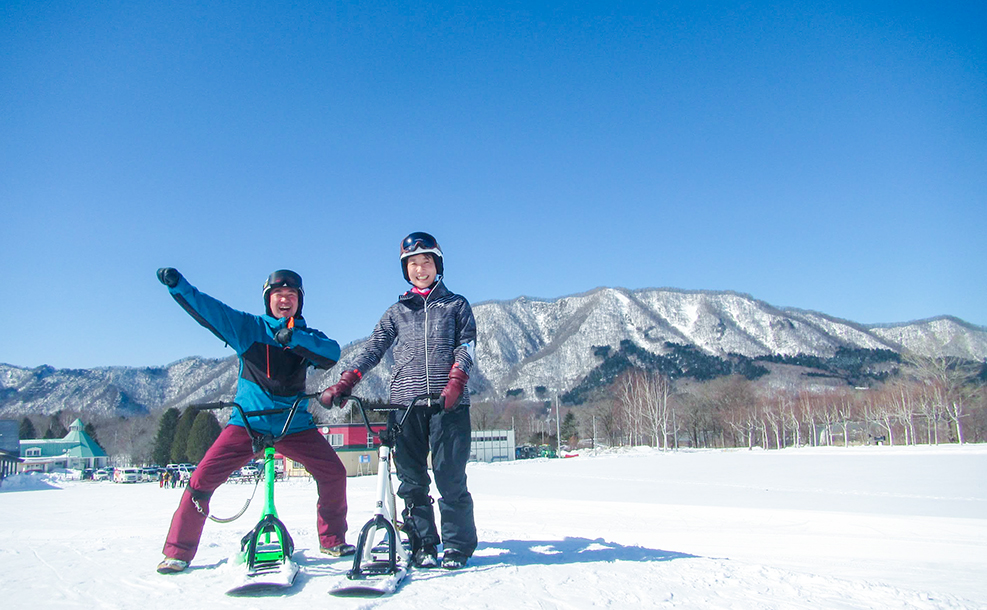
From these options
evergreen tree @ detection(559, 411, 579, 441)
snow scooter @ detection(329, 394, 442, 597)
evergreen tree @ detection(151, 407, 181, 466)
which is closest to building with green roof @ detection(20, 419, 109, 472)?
evergreen tree @ detection(151, 407, 181, 466)

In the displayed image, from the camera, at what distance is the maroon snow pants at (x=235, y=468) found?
3.56 metres

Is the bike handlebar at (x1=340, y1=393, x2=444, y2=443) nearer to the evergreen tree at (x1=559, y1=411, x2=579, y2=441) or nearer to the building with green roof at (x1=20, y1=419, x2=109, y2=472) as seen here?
the building with green roof at (x1=20, y1=419, x2=109, y2=472)

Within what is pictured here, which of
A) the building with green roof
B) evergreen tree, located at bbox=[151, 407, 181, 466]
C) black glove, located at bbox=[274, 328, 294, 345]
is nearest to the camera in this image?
black glove, located at bbox=[274, 328, 294, 345]

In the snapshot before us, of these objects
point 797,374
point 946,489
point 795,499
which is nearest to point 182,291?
point 795,499

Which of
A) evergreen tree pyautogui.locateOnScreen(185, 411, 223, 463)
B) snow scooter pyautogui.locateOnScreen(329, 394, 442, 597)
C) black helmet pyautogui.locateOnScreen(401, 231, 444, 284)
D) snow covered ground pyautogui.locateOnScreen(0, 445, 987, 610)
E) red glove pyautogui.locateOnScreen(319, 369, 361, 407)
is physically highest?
black helmet pyautogui.locateOnScreen(401, 231, 444, 284)

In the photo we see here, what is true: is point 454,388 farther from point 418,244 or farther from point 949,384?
point 949,384

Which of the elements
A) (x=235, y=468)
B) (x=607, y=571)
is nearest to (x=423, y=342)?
(x=235, y=468)

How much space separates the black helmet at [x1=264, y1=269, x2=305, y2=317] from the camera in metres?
4.38

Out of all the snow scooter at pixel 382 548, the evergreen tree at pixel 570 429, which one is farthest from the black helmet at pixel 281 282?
the evergreen tree at pixel 570 429

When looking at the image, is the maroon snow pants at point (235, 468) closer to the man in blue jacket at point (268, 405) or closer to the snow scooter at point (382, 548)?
the man in blue jacket at point (268, 405)

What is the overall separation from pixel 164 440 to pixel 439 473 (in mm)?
77709

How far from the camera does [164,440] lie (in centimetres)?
6919

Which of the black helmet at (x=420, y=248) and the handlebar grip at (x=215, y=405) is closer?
the handlebar grip at (x=215, y=405)

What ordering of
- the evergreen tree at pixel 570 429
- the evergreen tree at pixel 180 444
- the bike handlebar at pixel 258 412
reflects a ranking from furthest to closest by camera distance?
the evergreen tree at pixel 570 429
the evergreen tree at pixel 180 444
the bike handlebar at pixel 258 412
